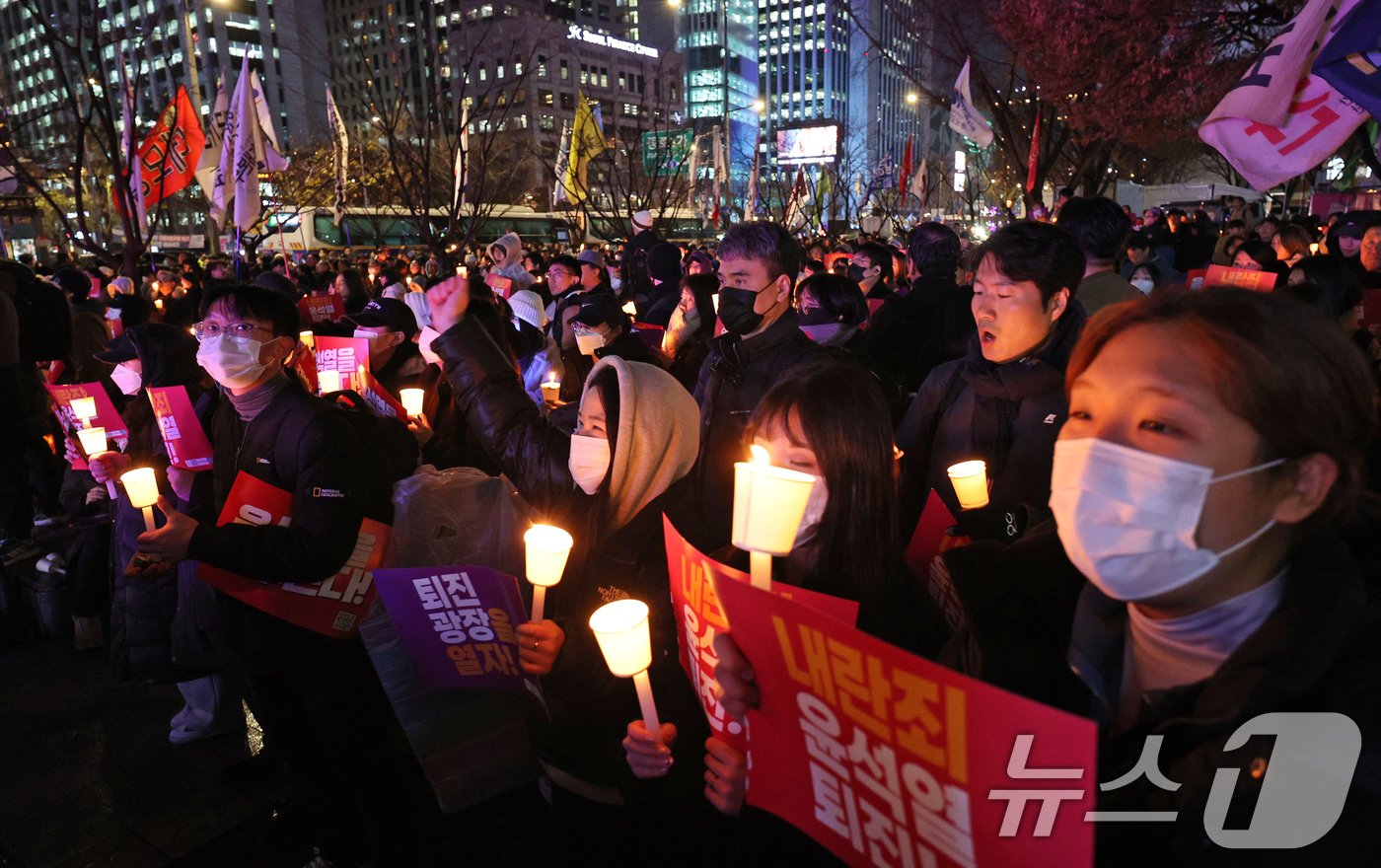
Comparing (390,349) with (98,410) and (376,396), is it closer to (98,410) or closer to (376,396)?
(376,396)

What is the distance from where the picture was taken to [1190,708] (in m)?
1.24

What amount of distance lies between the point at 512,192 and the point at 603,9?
6236 cm

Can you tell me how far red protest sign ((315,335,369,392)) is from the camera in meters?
4.73

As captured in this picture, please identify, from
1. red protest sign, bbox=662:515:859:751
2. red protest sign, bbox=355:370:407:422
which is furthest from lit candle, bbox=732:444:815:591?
red protest sign, bbox=355:370:407:422

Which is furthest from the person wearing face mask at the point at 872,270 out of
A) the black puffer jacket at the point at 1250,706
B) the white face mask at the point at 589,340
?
the black puffer jacket at the point at 1250,706

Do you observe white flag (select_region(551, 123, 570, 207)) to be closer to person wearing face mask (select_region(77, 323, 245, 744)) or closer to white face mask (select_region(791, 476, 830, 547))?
person wearing face mask (select_region(77, 323, 245, 744))

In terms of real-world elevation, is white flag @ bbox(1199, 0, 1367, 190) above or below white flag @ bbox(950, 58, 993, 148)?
below

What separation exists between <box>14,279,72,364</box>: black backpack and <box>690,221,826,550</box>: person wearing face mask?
629 cm

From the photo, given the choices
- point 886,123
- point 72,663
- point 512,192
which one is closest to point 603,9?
point 886,123

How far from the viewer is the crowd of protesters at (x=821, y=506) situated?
1.19 metres

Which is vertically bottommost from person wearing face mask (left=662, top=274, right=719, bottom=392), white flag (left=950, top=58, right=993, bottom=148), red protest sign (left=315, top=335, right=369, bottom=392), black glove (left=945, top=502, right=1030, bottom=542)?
black glove (left=945, top=502, right=1030, bottom=542)

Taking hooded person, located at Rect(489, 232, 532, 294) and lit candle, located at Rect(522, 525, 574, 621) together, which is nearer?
lit candle, located at Rect(522, 525, 574, 621)

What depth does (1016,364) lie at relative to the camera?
2.90 m

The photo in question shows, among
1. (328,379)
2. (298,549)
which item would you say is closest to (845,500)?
(298,549)
